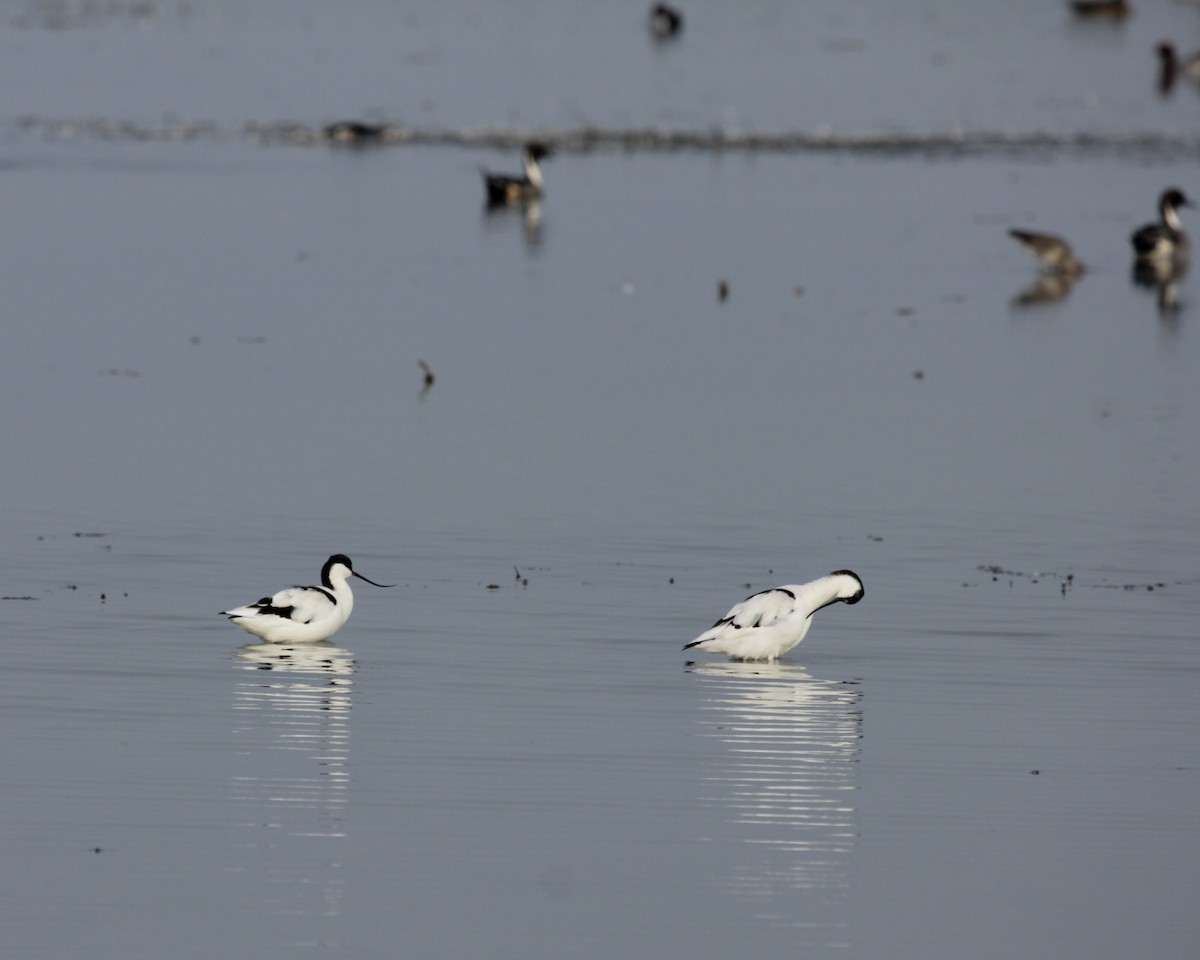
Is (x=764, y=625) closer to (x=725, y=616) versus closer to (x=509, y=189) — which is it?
(x=725, y=616)

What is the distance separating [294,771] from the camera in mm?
10352

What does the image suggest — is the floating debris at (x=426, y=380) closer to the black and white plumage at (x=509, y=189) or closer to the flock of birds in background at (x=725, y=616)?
the flock of birds in background at (x=725, y=616)

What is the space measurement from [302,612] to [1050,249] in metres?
20.5

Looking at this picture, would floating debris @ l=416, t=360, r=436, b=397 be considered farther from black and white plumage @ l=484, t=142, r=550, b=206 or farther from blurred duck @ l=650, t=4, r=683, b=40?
blurred duck @ l=650, t=4, r=683, b=40

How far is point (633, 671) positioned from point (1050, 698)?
225 centimetres

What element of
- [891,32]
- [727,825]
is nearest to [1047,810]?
[727,825]

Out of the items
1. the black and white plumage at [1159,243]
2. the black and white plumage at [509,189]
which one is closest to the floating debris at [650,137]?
the black and white plumage at [509,189]

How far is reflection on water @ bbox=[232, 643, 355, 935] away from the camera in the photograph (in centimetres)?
895

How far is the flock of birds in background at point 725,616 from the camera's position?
12.8 meters

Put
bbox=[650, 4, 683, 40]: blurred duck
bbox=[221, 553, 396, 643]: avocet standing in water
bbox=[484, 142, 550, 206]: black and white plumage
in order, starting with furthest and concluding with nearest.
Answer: bbox=[650, 4, 683, 40]: blurred duck < bbox=[484, 142, 550, 206]: black and white plumage < bbox=[221, 553, 396, 643]: avocet standing in water

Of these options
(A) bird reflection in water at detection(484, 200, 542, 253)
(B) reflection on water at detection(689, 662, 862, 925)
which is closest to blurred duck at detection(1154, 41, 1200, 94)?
(A) bird reflection in water at detection(484, 200, 542, 253)

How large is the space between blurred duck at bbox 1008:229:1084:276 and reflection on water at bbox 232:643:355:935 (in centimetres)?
2018

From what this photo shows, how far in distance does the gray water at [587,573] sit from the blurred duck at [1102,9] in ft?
224

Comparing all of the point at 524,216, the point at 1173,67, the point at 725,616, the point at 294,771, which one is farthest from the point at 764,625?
the point at 1173,67
